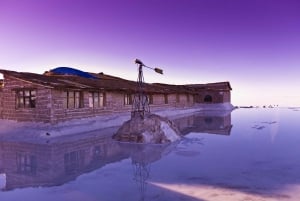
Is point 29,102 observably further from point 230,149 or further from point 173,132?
point 230,149

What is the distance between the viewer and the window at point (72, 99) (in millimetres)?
23484

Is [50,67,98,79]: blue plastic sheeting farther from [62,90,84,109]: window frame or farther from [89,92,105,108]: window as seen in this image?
[62,90,84,109]: window frame

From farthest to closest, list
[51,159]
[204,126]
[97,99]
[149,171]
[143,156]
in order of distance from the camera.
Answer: [204,126] → [97,99] → [143,156] → [51,159] → [149,171]

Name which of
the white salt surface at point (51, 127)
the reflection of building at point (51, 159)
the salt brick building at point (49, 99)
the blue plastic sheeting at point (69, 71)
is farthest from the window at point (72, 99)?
the blue plastic sheeting at point (69, 71)

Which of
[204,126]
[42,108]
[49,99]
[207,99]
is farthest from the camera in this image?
[207,99]

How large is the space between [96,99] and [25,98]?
688 centimetres

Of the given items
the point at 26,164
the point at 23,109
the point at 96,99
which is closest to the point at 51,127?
the point at 23,109

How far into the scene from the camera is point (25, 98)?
22.7 metres

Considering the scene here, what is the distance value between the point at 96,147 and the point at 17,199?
8492 millimetres

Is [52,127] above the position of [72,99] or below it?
below

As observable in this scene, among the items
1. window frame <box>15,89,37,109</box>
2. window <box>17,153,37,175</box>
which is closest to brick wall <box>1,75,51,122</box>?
window frame <box>15,89,37,109</box>

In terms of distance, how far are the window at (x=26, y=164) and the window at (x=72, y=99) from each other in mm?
9522

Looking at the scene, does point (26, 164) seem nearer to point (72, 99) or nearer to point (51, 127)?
point (51, 127)

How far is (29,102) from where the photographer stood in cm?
2256
